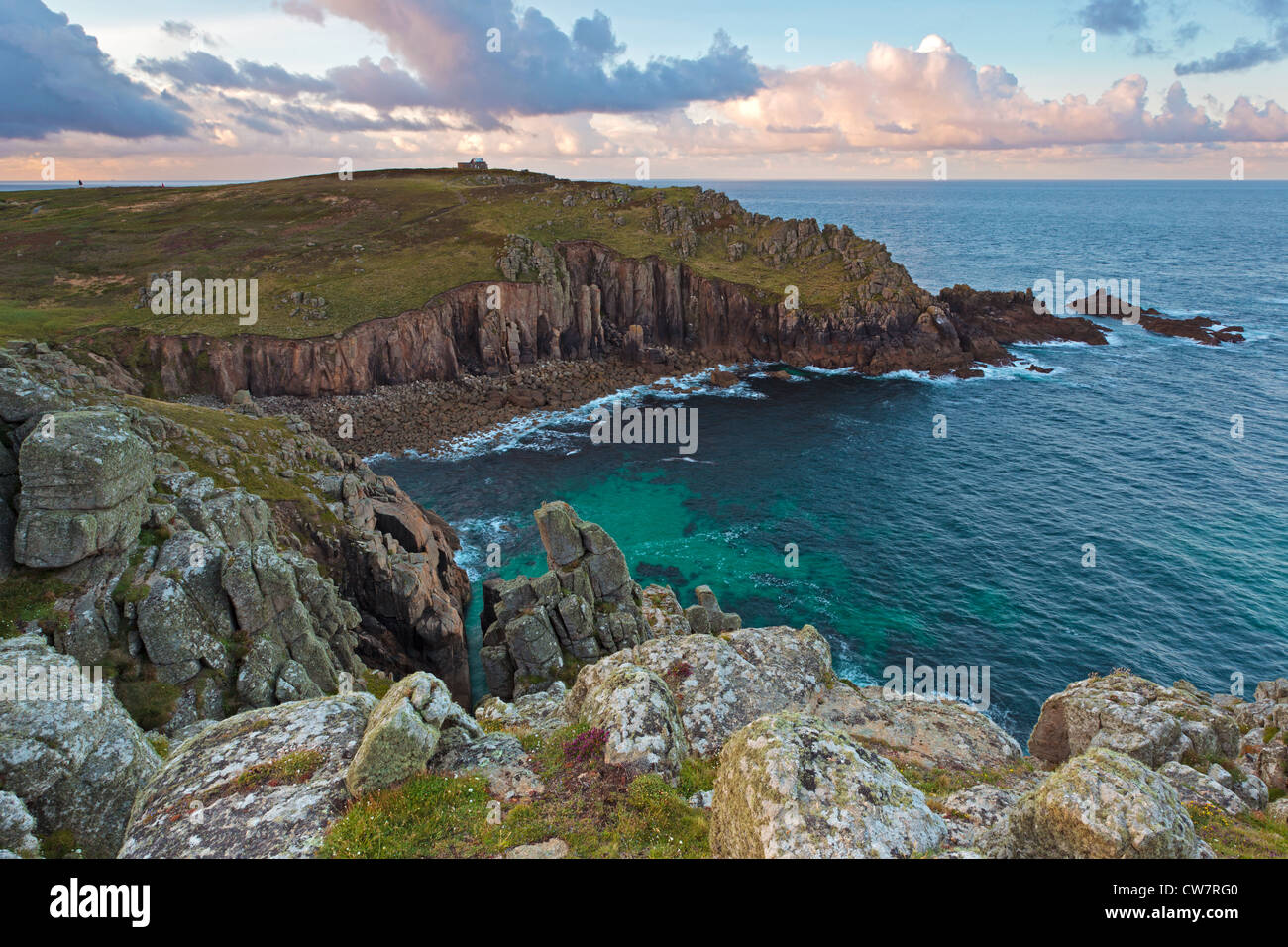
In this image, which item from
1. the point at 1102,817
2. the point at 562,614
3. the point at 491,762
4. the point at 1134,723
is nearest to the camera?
the point at 1102,817

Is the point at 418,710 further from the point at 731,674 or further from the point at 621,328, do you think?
the point at 621,328

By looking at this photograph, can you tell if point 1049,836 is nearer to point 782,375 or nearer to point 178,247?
point 782,375

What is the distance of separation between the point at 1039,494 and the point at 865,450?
1911 cm

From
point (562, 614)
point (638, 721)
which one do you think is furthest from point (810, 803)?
point (562, 614)

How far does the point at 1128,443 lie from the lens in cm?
7775

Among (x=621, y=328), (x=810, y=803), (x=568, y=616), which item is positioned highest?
(x=621, y=328)

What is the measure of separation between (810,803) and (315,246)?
129 m

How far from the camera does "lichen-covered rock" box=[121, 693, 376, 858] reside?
12.4 meters

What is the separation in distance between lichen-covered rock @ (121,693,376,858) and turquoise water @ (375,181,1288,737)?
122 feet

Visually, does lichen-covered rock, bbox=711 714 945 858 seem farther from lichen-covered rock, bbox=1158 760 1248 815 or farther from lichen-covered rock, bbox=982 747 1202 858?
lichen-covered rock, bbox=1158 760 1248 815

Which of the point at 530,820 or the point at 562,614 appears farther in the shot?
the point at 562,614

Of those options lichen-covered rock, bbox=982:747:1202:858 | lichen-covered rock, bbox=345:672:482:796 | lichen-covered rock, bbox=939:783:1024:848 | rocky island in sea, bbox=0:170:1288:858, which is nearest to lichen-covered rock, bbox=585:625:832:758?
rocky island in sea, bbox=0:170:1288:858

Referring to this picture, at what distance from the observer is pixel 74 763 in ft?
52.3

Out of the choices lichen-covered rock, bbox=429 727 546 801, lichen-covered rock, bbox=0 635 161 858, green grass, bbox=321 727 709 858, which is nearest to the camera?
green grass, bbox=321 727 709 858
